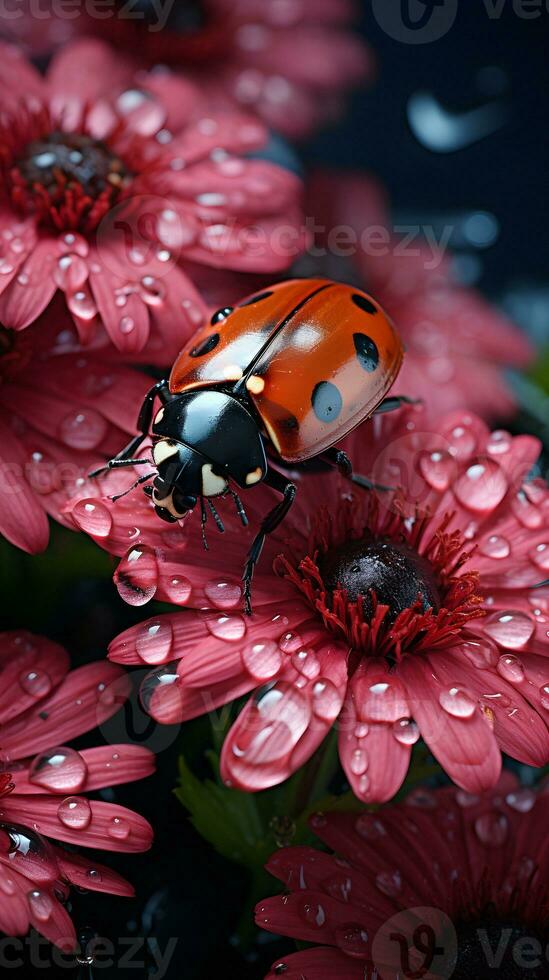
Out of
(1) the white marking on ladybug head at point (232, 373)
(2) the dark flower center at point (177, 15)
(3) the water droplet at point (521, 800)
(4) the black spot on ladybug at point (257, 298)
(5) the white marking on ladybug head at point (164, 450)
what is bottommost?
(3) the water droplet at point (521, 800)

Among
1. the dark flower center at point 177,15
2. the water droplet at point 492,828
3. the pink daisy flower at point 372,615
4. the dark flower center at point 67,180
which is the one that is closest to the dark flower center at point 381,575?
the pink daisy flower at point 372,615

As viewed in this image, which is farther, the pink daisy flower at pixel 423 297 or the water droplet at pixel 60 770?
the pink daisy flower at pixel 423 297

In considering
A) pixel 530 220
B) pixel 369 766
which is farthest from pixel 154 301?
pixel 530 220

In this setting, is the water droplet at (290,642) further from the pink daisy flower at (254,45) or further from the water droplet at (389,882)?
the pink daisy flower at (254,45)

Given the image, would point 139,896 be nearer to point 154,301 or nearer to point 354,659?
point 354,659

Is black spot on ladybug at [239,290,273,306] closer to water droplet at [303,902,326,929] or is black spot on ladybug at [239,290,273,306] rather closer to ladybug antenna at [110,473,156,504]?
ladybug antenna at [110,473,156,504]

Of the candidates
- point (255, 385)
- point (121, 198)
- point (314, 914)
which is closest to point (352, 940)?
point (314, 914)

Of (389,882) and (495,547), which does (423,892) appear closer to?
(389,882)
